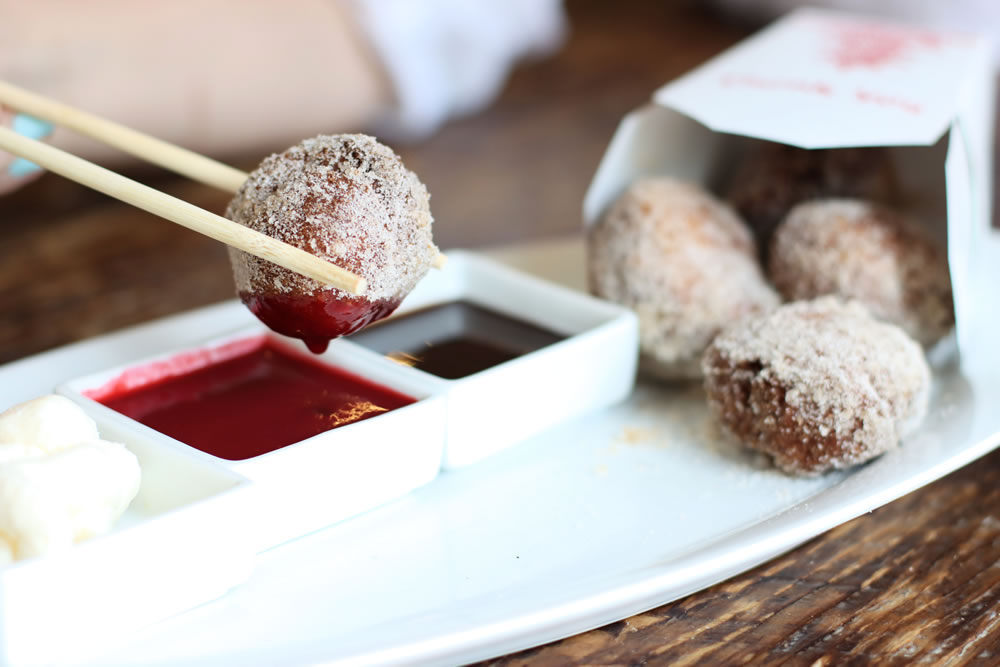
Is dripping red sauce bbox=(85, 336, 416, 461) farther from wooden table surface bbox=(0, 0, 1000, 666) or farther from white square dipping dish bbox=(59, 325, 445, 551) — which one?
wooden table surface bbox=(0, 0, 1000, 666)

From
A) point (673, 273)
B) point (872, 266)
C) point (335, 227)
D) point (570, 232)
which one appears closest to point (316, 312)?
point (335, 227)

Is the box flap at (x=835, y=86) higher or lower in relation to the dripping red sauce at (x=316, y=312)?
higher

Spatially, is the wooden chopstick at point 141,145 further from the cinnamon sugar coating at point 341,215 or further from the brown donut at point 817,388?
the brown donut at point 817,388

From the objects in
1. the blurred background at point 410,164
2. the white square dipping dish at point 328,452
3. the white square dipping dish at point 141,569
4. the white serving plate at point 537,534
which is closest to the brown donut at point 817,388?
the white serving plate at point 537,534

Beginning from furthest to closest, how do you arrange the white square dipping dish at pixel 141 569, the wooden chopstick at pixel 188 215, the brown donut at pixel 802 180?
the brown donut at pixel 802 180 < the wooden chopstick at pixel 188 215 < the white square dipping dish at pixel 141 569

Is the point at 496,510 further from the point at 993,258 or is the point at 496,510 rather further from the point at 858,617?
the point at 993,258

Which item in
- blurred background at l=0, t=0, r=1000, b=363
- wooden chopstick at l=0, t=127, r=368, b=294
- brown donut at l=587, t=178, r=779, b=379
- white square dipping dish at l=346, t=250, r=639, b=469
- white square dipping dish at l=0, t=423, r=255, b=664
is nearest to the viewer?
white square dipping dish at l=0, t=423, r=255, b=664

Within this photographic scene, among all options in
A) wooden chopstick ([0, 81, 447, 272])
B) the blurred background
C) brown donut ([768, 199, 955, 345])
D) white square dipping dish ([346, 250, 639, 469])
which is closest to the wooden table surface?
the blurred background
